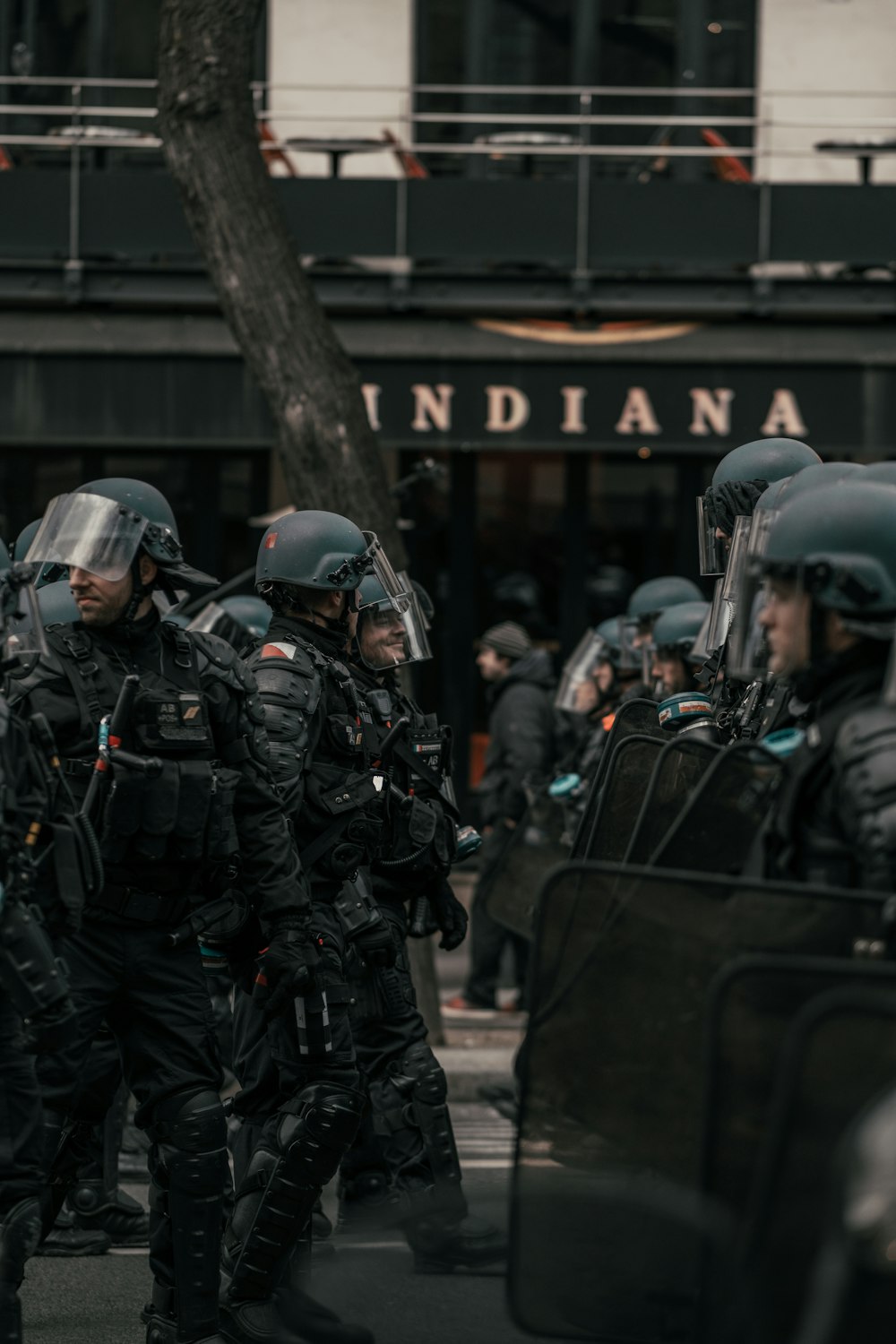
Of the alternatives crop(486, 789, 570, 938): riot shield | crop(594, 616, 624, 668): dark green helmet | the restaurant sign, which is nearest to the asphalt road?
crop(486, 789, 570, 938): riot shield

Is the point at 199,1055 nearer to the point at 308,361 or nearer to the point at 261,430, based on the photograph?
the point at 308,361

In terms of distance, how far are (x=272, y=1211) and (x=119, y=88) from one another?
10834mm

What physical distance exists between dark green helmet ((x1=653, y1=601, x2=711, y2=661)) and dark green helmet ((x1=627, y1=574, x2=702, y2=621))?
3.68 ft

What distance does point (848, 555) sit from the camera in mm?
3527

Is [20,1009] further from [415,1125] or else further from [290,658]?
[415,1125]

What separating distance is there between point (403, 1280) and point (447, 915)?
288 centimetres

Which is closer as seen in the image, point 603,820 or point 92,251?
point 603,820

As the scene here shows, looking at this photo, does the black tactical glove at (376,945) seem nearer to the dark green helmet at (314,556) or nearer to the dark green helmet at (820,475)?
the dark green helmet at (314,556)

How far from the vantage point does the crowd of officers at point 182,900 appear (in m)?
4.17

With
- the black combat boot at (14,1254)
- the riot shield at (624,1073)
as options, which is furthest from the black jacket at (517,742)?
the riot shield at (624,1073)

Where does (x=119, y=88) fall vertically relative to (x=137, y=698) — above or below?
above

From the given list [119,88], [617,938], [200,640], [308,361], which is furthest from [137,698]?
[119,88]

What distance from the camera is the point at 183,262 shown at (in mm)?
13477

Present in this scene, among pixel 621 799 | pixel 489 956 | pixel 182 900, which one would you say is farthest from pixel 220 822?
pixel 489 956
